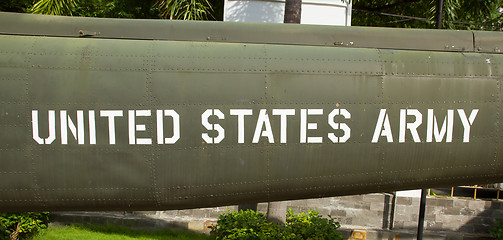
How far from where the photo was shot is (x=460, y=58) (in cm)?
617

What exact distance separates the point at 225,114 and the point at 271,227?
690 cm

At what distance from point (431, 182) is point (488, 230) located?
9.25 metres

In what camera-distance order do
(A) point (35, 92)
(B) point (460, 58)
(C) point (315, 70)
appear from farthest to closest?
(B) point (460, 58), (C) point (315, 70), (A) point (35, 92)

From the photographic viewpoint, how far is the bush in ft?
38.1

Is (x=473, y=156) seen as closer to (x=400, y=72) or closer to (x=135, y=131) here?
(x=400, y=72)

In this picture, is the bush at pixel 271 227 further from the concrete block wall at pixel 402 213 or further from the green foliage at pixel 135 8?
the green foliage at pixel 135 8

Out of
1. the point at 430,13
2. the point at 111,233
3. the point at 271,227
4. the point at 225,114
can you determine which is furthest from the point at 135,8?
the point at 225,114

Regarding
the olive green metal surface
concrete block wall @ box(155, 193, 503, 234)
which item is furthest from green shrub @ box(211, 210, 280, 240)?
the olive green metal surface

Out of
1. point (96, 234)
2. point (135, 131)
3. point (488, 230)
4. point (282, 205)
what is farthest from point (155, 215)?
point (488, 230)

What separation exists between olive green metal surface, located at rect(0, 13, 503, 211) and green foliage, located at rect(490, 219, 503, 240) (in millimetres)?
8265

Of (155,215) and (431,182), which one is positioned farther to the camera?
(155,215)

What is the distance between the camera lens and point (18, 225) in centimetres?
1234

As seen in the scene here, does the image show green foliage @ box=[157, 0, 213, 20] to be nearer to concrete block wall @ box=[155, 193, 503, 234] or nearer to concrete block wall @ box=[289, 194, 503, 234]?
concrete block wall @ box=[155, 193, 503, 234]

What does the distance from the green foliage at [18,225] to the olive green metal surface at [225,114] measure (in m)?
7.54
